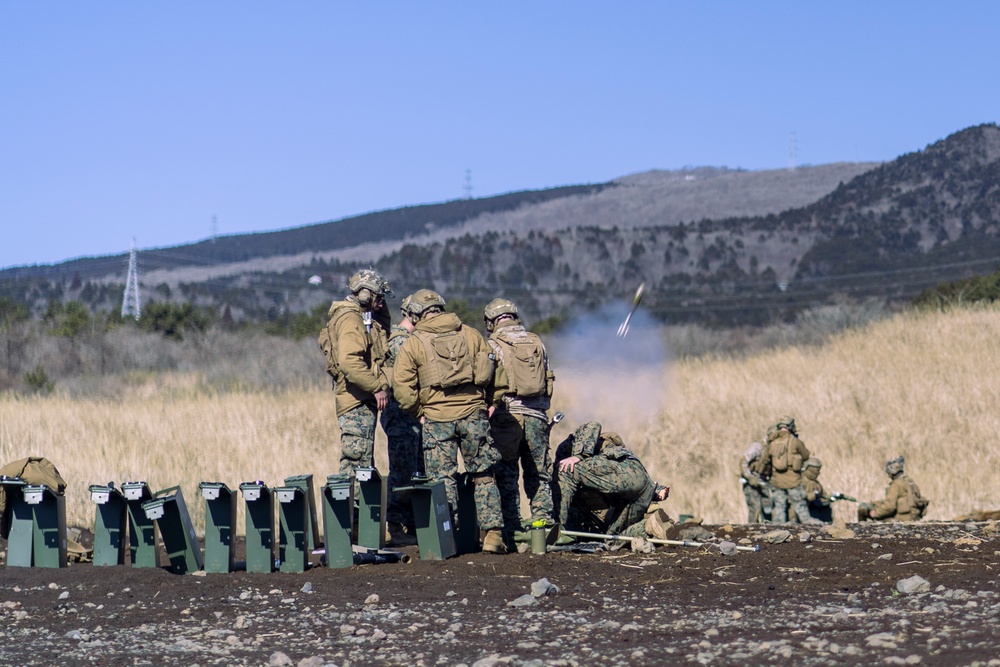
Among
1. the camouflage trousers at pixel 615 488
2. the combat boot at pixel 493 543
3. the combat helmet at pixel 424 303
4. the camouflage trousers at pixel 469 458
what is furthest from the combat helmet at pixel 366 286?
the combat boot at pixel 493 543

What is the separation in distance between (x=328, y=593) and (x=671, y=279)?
59174mm

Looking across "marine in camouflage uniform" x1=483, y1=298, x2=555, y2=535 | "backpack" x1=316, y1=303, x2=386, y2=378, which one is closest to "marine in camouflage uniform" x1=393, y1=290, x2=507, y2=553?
"marine in camouflage uniform" x1=483, y1=298, x2=555, y2=535

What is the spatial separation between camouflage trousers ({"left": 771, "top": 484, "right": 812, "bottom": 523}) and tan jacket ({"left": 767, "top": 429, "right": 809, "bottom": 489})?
0.05m

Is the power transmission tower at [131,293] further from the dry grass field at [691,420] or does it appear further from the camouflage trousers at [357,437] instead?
the camouflage trousers at [357,437]

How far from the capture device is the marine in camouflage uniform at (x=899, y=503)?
12664 mm

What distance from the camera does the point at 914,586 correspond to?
7426mm

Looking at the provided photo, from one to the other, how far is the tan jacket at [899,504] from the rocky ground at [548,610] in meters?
2.68

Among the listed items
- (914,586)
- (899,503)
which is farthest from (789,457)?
(914,586)

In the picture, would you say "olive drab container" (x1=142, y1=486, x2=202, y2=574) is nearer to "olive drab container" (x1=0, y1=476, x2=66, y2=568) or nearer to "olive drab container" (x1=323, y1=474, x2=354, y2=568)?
"olive drab container" (x1=0, y1=476, x2=66, y2=568)

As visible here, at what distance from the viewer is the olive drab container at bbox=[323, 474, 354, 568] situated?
905 centimetres

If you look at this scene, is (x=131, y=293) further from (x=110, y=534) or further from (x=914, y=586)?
(x=914, y=586)

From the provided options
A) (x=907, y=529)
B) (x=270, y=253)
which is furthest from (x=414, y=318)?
(x=270, y=253)

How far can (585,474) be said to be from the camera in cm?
1016

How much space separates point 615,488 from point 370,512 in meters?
2.00
